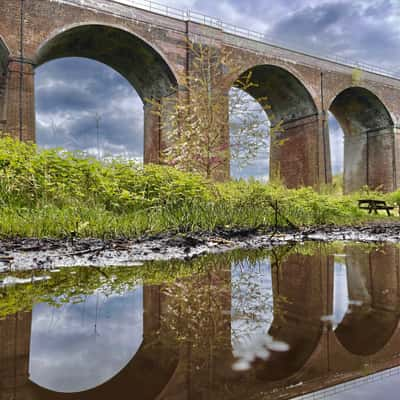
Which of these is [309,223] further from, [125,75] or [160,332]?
[125,75]

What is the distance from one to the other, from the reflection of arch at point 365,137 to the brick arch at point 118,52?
10.7 meters

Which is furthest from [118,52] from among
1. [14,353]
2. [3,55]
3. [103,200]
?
[14,353]

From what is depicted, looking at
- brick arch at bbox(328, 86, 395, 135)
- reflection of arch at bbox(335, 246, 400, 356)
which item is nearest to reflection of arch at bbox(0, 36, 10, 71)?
reflection of arch at bbox(335, 246, 400, 356)

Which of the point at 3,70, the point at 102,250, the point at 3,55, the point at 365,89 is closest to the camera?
the point at 102,250

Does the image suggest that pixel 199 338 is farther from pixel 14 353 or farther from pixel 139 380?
pixel 14 353

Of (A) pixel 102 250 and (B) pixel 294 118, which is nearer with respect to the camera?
(A) pixel 102 250

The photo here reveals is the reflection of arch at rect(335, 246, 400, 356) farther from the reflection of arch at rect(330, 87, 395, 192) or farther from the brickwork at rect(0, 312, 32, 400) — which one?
the reflection of arch at rect(330, 87, 395, 192)

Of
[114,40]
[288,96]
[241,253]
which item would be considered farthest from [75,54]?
[241,253]

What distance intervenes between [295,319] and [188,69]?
1443 cm

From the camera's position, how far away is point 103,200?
5648 millimetres

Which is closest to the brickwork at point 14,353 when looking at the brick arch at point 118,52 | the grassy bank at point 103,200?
the grassy bank at point 103,200

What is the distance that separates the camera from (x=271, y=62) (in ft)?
55.0

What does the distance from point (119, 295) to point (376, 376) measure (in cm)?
107

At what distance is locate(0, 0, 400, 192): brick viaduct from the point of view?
1193 centimetres
